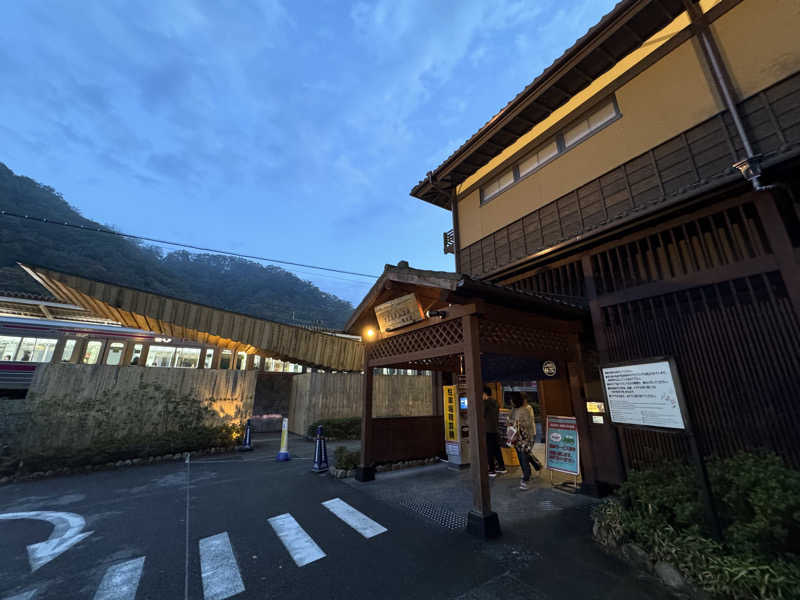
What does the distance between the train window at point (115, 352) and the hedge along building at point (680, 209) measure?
745 inches

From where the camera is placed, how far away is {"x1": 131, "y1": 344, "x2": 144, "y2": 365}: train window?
1578cm

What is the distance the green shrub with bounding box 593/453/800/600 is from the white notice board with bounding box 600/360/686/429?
807 mm

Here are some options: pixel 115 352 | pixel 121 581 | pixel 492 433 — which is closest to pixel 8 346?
pixel 115 352

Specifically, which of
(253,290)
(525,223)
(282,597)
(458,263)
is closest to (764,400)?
(525,223)

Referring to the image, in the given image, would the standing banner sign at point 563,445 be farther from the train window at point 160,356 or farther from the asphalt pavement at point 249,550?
the train window at point 160,356

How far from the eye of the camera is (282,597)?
302 centimetres

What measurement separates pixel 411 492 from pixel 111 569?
4.59 meters

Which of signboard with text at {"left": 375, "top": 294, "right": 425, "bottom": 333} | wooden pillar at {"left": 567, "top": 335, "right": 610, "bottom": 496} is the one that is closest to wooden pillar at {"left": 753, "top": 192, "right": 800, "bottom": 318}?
wooden pillar at {"left": 567, "top": 335, "right": 610, "bottom": 496}

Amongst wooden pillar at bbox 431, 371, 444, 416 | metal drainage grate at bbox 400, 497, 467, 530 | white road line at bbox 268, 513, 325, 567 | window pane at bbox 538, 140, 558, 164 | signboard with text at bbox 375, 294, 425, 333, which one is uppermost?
window pane at bbox 538, 140, 558, 164

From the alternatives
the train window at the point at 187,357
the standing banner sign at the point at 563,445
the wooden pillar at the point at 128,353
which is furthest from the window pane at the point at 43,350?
the standing banner sign at the point at 563,445

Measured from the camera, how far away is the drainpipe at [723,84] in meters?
4.26

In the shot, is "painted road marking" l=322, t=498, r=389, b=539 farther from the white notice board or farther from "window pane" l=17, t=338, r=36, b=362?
"window pane" l=17, t=338, r=36, b=362

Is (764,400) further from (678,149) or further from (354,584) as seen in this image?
(354,584)

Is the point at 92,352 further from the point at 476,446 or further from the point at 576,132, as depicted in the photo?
the point at 576,132
